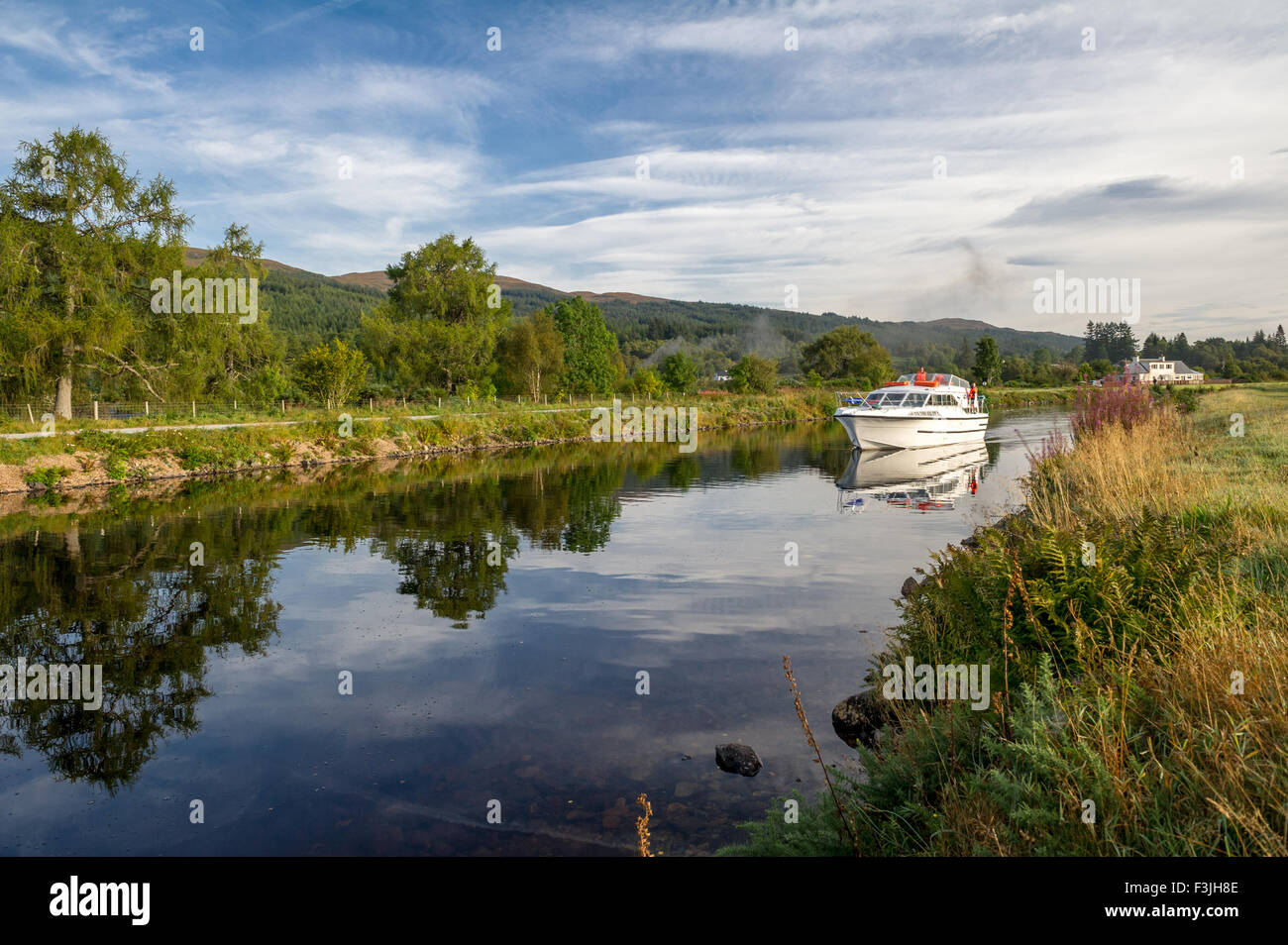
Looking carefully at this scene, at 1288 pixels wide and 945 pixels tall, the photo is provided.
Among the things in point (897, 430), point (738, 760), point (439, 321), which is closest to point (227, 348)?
point (439, 321)

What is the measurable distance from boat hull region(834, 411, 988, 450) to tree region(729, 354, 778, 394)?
46.2 m

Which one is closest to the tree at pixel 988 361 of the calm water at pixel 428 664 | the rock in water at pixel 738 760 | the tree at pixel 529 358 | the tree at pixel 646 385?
the tree at pixel 646 385

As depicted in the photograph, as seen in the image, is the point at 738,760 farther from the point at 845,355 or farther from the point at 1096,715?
the point at 845,355

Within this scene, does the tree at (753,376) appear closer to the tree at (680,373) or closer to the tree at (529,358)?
the tree at (680,373)

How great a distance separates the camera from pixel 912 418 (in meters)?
38.7

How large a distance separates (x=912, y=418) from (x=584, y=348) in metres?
43.7

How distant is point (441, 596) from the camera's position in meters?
13.8

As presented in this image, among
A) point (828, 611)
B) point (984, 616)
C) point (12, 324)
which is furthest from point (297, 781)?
point (12, 324)

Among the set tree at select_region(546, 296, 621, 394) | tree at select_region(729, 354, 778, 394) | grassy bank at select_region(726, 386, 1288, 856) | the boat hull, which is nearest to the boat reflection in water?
the boat hull

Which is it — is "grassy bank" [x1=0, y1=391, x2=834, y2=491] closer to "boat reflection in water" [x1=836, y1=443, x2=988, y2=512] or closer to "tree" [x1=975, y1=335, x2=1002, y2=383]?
"boat reflection in water" [x1=836, y1=443, x2=988, y2=512]
